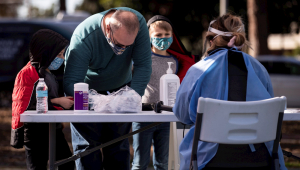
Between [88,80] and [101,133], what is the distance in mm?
459

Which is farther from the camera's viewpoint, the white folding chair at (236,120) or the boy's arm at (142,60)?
the boy's arm at (142,60)

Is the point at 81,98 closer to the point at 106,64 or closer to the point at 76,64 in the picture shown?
the point at 76,64

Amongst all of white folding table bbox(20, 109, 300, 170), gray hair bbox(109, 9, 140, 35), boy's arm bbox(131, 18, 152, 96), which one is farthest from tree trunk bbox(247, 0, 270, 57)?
white folding table bbox(20, 109, 300, 170)

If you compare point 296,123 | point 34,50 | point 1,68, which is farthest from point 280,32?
point 34,50

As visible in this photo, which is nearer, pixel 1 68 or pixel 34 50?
pixel 34 50

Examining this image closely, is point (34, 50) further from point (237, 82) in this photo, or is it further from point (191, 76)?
point (237, 82)

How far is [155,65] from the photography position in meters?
3.40

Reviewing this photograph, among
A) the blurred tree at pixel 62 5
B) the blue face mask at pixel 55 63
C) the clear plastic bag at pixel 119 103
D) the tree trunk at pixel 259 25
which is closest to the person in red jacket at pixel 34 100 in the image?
the blue face mask at pixel 55 63

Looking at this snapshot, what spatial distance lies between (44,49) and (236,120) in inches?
57.9

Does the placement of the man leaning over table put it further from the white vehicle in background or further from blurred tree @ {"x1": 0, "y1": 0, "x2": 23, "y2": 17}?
blurred tree @ {"x1": 0, "y1": 0, "x2": 23, "y2": 17}

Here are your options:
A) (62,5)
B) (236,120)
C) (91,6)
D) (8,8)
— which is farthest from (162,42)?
(8,8)

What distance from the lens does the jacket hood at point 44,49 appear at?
2742 millimetres

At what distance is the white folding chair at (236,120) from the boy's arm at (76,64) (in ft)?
3.60

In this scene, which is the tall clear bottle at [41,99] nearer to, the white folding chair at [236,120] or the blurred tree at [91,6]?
the white folding chair at [236,120]
